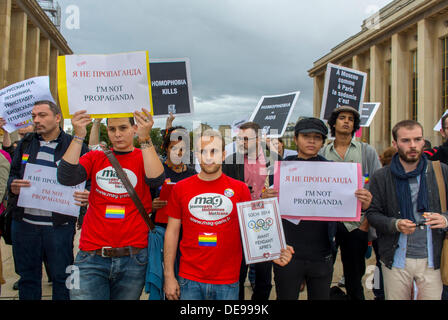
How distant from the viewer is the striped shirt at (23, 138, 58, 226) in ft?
11.5

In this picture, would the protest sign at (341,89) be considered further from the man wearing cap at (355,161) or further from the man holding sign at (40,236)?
the man holding sign at (40,236)

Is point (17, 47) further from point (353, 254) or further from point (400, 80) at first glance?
point (400, 80)

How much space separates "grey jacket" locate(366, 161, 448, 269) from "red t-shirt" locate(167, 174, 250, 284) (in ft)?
3.91

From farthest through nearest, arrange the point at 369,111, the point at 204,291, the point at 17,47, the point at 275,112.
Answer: the point at 17,47 → the point at 369,111 → the point at 275,112 → the point at 204,291

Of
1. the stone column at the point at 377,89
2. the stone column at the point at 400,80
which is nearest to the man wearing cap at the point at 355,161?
the stone column at the point at 400,80

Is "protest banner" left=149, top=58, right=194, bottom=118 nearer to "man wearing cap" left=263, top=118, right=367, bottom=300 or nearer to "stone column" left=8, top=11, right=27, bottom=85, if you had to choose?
"man wearing cap" left=263, top=118, right=367, bottom=300

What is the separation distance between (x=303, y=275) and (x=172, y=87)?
7.31 feet

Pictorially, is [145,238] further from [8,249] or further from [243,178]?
[8,249]

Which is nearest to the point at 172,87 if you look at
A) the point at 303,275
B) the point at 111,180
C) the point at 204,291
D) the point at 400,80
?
the point at 111,180

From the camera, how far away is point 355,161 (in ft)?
12.6

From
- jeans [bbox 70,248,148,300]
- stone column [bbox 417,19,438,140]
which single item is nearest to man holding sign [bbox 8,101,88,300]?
jeans [bbox 70,248,148,300]

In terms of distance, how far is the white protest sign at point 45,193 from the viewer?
349 centimetres
